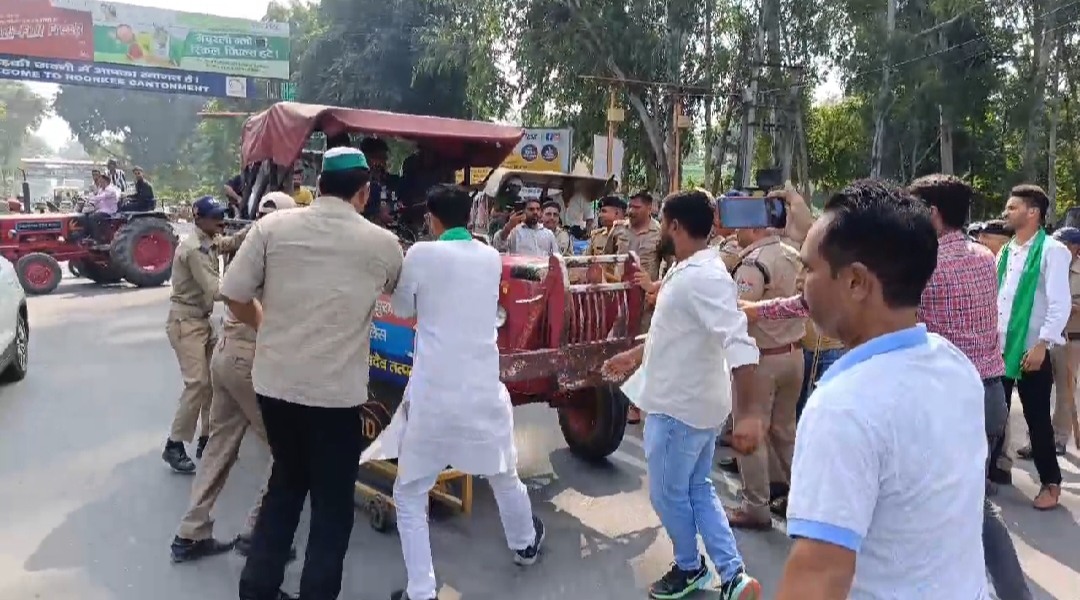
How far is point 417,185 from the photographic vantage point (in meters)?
7.35

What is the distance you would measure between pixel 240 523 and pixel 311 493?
148 cm

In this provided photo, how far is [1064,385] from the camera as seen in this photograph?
6.02 metres

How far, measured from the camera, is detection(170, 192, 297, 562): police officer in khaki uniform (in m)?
4.04

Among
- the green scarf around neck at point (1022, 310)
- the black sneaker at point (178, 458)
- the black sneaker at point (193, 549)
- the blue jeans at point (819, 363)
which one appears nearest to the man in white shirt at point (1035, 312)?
the green scarf around neck at point (1022, 310)

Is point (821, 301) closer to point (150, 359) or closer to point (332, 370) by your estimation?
point (332, 370)

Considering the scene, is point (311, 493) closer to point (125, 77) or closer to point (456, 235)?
point (456, 235)

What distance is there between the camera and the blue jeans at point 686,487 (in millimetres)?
3541

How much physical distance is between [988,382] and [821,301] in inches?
97.1

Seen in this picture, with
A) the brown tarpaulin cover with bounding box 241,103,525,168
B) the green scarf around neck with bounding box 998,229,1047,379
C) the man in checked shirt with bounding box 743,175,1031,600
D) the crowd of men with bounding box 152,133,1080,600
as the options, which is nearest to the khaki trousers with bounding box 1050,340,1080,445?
the crowd of men with bounding box 152,133,1080,600

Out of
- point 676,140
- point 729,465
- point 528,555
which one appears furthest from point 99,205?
point 528,555

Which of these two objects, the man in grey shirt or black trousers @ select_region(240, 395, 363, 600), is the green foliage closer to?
the man in grey shirt

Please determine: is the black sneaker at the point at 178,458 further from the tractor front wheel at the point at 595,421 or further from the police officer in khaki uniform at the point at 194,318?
the tractor front wheel at the point at 595,421

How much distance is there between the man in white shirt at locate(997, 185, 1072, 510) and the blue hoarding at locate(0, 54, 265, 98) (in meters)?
26.9

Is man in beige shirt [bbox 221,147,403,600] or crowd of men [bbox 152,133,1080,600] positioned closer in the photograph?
crowd of men [bbox 152,133,1080,600]
